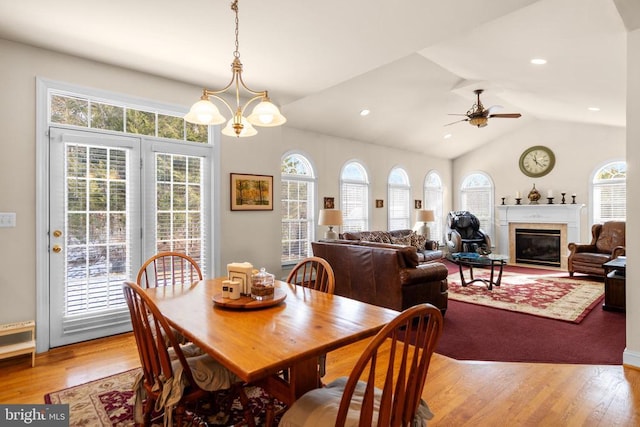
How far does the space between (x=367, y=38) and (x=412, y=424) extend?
8.91ft

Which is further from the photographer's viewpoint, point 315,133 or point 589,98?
point 315,133

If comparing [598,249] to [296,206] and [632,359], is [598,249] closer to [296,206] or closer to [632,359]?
[632,359]

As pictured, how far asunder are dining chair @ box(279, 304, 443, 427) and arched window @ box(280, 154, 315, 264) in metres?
4.70

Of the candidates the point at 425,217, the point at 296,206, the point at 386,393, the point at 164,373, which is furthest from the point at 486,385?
the point at 425,217

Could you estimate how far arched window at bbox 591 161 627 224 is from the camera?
709 cm

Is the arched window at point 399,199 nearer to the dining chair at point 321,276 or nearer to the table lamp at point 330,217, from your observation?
the table lamp at point 330,217

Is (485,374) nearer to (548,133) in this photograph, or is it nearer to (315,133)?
(315,133)

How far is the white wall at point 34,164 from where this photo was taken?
2889mm

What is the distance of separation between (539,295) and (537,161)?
4225 mm

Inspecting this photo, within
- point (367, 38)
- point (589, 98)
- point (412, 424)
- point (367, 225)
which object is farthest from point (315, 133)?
point (412, 424)

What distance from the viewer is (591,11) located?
9.00 feet

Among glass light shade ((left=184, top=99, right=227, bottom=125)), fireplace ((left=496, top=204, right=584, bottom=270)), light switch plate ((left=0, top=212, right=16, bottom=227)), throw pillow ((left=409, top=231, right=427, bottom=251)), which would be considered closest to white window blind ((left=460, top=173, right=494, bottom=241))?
fireplace ((left=496, top=204, right=584, bottom=270))

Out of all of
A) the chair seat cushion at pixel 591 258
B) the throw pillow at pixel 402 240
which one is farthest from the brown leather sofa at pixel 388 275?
the chair seat cushion at pixel 591 258

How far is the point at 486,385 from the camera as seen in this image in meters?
2.54
